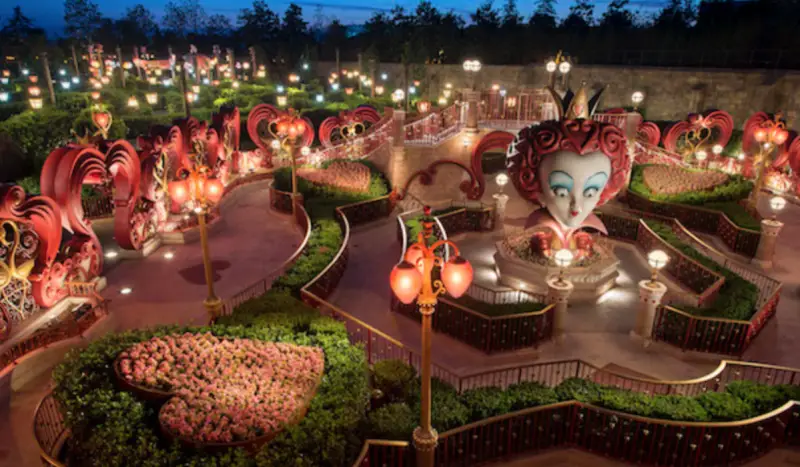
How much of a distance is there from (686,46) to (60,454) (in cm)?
4780

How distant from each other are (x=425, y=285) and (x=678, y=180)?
66.3 ft

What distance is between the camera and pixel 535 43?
54.1 meters

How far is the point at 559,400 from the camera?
9.66m

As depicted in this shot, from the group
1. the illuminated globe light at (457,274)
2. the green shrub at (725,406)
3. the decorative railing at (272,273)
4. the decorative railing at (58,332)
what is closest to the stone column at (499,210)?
the decorative railing at (272,273)

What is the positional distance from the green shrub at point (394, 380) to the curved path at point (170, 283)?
3.92 m

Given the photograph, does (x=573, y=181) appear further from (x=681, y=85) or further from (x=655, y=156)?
(x=681, y=85)

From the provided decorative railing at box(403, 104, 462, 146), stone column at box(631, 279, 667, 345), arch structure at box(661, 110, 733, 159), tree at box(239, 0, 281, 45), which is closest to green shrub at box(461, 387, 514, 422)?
stone column at box(631, 279, 667, 345)

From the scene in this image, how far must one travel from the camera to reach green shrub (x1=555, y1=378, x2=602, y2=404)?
966 centimetres

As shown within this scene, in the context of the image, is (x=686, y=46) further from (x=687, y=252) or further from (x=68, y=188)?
(x=68, y=188)

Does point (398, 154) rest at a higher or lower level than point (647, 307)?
higher

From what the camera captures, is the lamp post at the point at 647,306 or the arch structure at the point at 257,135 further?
the arch structure at the point at 257,135

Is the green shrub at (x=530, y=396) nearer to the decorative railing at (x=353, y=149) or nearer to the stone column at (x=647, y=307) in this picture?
the stone column at (x=647, y=307)

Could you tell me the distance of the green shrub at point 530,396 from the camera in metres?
9.52

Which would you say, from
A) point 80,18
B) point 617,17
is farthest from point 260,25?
point 617,17
